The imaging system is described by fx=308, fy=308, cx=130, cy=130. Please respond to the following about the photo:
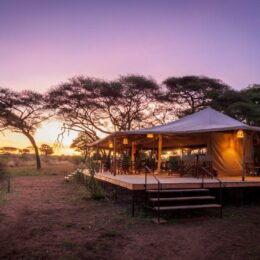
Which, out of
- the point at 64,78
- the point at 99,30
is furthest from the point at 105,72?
the point at 99,30

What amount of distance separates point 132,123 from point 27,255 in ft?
61.9

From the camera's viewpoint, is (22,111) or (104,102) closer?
(104,102)

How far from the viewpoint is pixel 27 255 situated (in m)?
4.55

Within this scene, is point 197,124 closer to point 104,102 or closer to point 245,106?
point 245,106

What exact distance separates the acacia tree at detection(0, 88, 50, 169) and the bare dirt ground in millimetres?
15729

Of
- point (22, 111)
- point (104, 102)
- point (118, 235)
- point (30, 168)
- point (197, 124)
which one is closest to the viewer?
point (118, 235)

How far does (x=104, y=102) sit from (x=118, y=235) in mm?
16317

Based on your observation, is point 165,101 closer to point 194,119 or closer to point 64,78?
point 64,78

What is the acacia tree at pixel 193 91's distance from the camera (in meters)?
20.5

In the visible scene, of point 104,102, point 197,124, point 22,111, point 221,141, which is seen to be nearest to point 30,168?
point 22,111

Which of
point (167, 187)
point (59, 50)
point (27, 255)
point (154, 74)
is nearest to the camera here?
point (27, 255)

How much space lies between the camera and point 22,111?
24.3m

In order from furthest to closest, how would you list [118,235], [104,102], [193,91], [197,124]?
[104,102], [193,91], [197,124], [118,235]

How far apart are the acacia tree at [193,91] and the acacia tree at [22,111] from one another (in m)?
9.36
